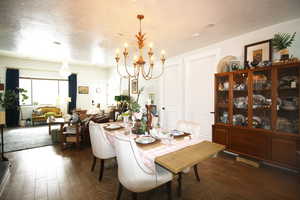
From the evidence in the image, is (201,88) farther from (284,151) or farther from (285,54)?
(284,151)

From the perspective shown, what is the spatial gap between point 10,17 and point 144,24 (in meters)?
2.20

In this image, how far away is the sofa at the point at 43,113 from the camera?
19.5 feet

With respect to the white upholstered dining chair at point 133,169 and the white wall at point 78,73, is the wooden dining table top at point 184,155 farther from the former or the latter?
the white wall at point 78,73

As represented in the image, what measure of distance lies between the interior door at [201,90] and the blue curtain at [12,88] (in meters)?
6.99

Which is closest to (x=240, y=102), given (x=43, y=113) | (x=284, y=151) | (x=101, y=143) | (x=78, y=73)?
(x=284, y=151)

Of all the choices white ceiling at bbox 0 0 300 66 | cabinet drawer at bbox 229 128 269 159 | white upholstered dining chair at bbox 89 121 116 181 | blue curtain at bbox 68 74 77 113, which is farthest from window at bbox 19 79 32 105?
cabinet drawer at bbox 229 128 269 159

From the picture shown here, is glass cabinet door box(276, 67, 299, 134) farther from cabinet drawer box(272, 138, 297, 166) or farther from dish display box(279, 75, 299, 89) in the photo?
cabinet drawer box(272, 138, 297, 166)

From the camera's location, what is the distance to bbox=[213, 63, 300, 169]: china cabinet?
2.17 m

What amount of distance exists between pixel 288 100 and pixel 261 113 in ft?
1.42

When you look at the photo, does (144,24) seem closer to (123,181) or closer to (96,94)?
(123,181)

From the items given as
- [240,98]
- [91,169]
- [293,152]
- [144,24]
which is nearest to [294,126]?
[293,152]

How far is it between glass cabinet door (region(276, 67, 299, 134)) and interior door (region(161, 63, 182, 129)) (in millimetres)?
2290

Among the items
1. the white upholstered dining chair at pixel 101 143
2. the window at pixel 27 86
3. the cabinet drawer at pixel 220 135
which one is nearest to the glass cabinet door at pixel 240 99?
the cabinet drawer at pixel 220 135

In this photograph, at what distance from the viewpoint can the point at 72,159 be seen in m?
2.92
